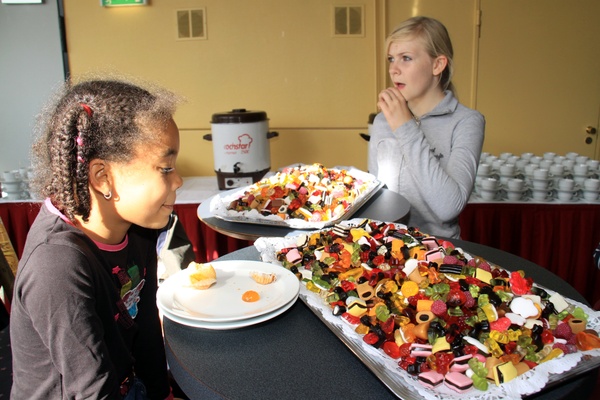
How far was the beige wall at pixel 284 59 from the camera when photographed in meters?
3.32

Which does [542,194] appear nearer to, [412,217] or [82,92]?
[412,217]

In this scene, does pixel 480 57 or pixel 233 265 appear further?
pixel 480 57

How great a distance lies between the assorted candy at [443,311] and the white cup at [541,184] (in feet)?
5.53

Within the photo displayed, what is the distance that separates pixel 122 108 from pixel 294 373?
2.04 ft

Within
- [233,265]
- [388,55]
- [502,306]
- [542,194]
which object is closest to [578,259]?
[542,194]

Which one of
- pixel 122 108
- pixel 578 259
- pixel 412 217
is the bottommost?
pixel 578 259

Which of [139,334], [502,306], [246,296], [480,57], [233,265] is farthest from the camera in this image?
[480,57]

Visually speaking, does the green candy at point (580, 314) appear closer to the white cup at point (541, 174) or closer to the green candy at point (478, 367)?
the green candy at point (478, 367)

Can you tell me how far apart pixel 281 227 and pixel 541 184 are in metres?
1.66

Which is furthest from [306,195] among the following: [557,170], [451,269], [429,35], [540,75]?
[540,75]

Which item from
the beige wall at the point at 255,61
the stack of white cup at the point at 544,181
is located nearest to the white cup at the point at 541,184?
the stack of white cup at the point at 544,181

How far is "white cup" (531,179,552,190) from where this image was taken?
8.30 feet

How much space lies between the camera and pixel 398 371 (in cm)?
74

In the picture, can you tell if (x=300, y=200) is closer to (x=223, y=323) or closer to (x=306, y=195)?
(x=306, y=195)
